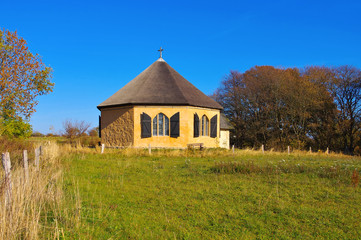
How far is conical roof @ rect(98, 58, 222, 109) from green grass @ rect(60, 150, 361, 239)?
10.3 m

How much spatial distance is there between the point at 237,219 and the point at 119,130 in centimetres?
1616

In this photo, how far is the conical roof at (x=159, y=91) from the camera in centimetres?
1930

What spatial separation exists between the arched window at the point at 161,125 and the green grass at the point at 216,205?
32.0ft

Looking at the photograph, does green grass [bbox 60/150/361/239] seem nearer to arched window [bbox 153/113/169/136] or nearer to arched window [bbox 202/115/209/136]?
arched window [bbox 153/113/169/136]

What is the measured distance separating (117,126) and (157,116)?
3.45 metres

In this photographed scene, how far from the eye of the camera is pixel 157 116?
19.4 meters

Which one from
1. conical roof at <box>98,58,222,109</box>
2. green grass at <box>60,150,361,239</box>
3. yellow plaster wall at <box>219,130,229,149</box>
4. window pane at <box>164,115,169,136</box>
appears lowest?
green grass at <box>60,150,361,239</box>

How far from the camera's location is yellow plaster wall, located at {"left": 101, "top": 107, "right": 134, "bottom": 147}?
19312mm

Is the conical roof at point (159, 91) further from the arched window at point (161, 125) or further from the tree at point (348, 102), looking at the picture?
the tree at point (348, 102)

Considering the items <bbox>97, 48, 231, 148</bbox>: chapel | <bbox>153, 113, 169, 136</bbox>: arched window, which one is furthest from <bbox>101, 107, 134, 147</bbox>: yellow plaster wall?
<bbox>153, 113, 169, 136</bbox>: arched window

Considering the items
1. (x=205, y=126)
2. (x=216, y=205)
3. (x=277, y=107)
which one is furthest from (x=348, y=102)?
(x=216, y=205)

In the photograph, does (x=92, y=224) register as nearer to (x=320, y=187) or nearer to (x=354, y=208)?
(x=354, y=208)

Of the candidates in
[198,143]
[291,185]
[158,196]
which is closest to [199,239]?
[158,196]

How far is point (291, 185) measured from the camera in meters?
7.68
